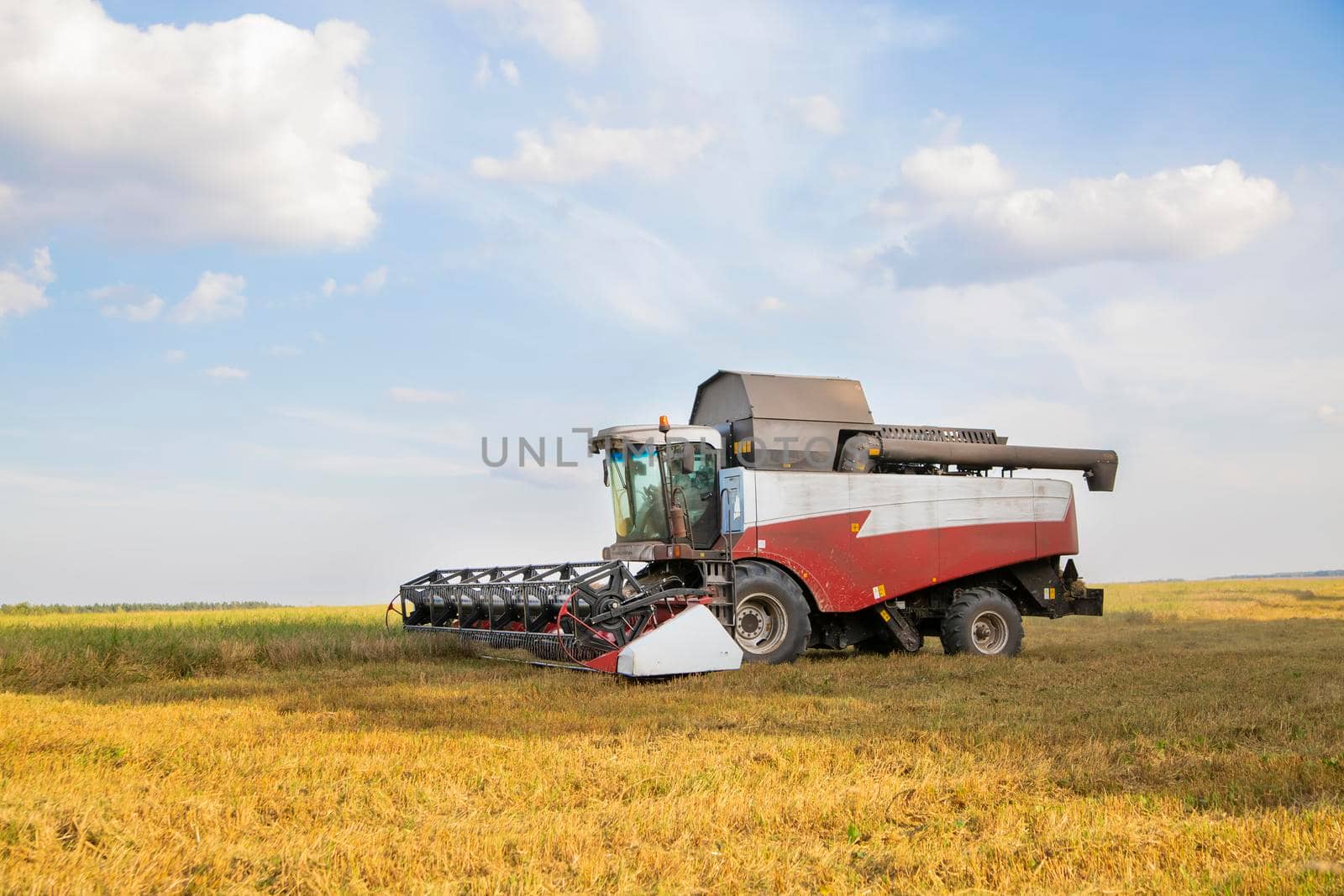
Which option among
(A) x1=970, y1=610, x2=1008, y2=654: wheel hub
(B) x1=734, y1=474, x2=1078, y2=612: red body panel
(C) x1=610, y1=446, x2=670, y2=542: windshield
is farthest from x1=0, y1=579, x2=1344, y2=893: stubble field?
(A) x1=970, y1=610, x2=1008, y2=654: wheel hub

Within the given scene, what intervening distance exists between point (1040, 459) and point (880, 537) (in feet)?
10.9

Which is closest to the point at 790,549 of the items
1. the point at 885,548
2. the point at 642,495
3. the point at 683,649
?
the point at 885,548

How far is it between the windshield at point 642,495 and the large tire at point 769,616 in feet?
3.47

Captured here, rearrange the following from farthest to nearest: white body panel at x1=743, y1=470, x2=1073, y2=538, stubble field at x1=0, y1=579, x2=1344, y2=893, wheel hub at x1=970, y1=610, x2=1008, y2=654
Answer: wheel hub at x1=970, y1=610, x2=1008, y2=654 < white body panel at x1=743, y1=470, x2=1073, y2=538 < stubble field at x1=0, y1=579, x2=1344, y2=893

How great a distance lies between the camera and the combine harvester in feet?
34.4

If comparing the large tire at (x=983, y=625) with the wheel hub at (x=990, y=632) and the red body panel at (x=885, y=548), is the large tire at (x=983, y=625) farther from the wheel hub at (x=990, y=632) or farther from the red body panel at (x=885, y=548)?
the red body panel at (x=885, y=548)

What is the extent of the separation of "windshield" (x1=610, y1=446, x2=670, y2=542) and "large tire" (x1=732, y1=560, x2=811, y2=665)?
3.47 ft

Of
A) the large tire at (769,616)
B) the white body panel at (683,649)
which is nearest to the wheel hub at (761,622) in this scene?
the large tire at (769,616)

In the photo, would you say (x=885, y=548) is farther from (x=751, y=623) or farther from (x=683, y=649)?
(x=683, y=649)

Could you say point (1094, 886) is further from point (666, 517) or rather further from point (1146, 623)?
point (1146, 623)

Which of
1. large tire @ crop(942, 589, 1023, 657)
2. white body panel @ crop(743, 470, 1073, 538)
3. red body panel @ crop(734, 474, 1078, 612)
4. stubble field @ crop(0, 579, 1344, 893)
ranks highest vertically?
white body panel @ crop(743, 470, 1073, 538)

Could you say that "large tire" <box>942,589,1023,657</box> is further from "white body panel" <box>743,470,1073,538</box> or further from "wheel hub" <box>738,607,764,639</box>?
"wheel hub" <box>738,607,764,639</box>

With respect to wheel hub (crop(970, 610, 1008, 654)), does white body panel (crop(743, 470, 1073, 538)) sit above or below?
above

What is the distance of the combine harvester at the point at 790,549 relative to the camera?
1048cm
